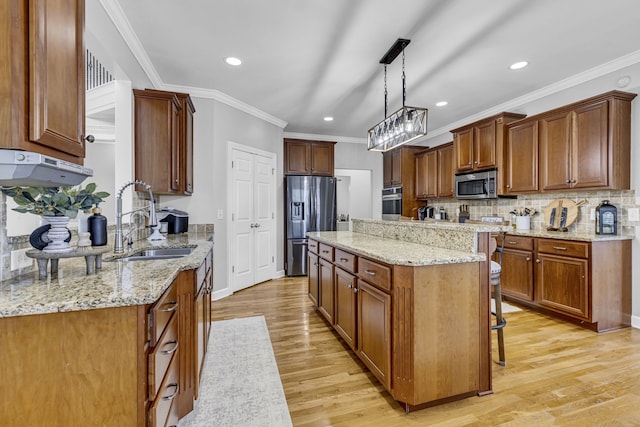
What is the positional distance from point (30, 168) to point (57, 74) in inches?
15.1

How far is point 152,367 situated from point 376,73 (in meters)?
3.27

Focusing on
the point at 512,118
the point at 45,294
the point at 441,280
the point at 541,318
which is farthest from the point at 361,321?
the point at 512,118

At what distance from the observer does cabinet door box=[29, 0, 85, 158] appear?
936 millimetres

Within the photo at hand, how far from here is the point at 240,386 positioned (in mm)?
1997

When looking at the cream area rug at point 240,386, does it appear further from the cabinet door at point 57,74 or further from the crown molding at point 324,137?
the crown molding at point 324,137

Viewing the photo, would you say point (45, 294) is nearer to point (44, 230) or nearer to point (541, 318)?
point (44, 230)

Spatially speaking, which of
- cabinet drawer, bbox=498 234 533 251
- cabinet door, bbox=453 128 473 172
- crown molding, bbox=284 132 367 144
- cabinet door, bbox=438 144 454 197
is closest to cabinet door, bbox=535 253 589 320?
cabinet drawer, bbox=498 234 533 251

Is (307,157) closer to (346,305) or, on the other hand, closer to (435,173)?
(435,173)

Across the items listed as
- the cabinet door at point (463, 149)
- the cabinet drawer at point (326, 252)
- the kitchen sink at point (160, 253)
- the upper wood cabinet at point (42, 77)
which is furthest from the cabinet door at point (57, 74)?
the cabinet door at point (463, 149)

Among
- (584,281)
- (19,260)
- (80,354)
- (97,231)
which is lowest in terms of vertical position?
(584,281)

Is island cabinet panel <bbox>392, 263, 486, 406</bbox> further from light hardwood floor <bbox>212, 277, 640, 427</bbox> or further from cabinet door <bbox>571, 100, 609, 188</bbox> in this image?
cabinet door <bbox>571, 100, 609, 188</bbox>

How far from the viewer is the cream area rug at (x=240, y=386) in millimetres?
1688

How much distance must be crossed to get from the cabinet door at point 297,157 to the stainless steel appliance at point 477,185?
255 cm

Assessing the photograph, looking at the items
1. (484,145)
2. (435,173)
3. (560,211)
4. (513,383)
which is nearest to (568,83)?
(484,145)
